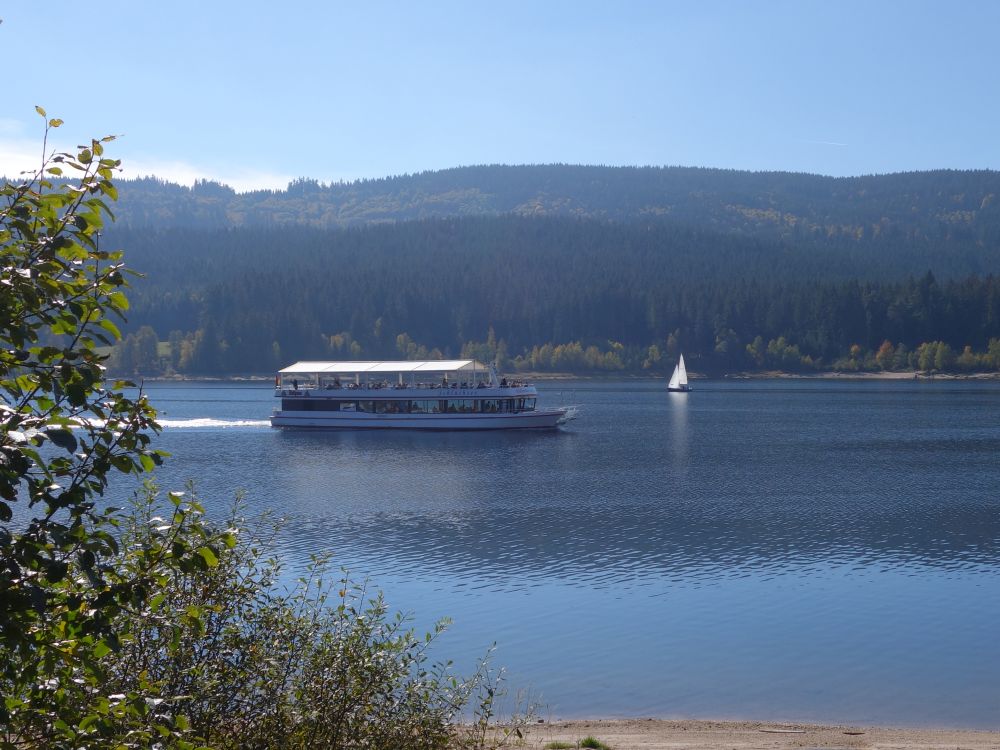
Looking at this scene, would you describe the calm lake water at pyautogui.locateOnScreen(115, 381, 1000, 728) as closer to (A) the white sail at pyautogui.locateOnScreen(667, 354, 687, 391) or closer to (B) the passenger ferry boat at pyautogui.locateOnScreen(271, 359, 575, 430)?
(B) the passenger ferry boat at pyautogui.locateOnScreen(271, 359, 575, 430)

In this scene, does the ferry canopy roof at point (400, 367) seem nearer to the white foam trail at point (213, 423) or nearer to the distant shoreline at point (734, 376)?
the white foam trail at point (213, 423)

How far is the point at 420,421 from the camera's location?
91.5 m

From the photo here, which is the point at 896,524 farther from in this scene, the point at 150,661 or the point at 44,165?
the point at 44,165

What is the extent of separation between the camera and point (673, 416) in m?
106

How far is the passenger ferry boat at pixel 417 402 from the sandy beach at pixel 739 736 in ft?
222

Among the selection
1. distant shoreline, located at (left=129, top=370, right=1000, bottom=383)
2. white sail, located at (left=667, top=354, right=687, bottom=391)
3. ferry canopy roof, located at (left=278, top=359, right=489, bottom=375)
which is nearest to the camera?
ferry canopy roof, located at (left=278, top=359, right=489, bottom=375)

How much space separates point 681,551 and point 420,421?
5479 cm

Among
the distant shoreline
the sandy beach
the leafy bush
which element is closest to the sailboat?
the distant shoreline

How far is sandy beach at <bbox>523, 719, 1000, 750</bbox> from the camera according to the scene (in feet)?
60.6

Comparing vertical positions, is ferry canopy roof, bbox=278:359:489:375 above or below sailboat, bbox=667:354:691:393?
above

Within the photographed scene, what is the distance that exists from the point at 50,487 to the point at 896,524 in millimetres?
43862

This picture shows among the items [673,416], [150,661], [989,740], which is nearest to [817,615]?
[989,740]

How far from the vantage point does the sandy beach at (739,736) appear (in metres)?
18.5

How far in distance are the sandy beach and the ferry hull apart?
6761 cm
